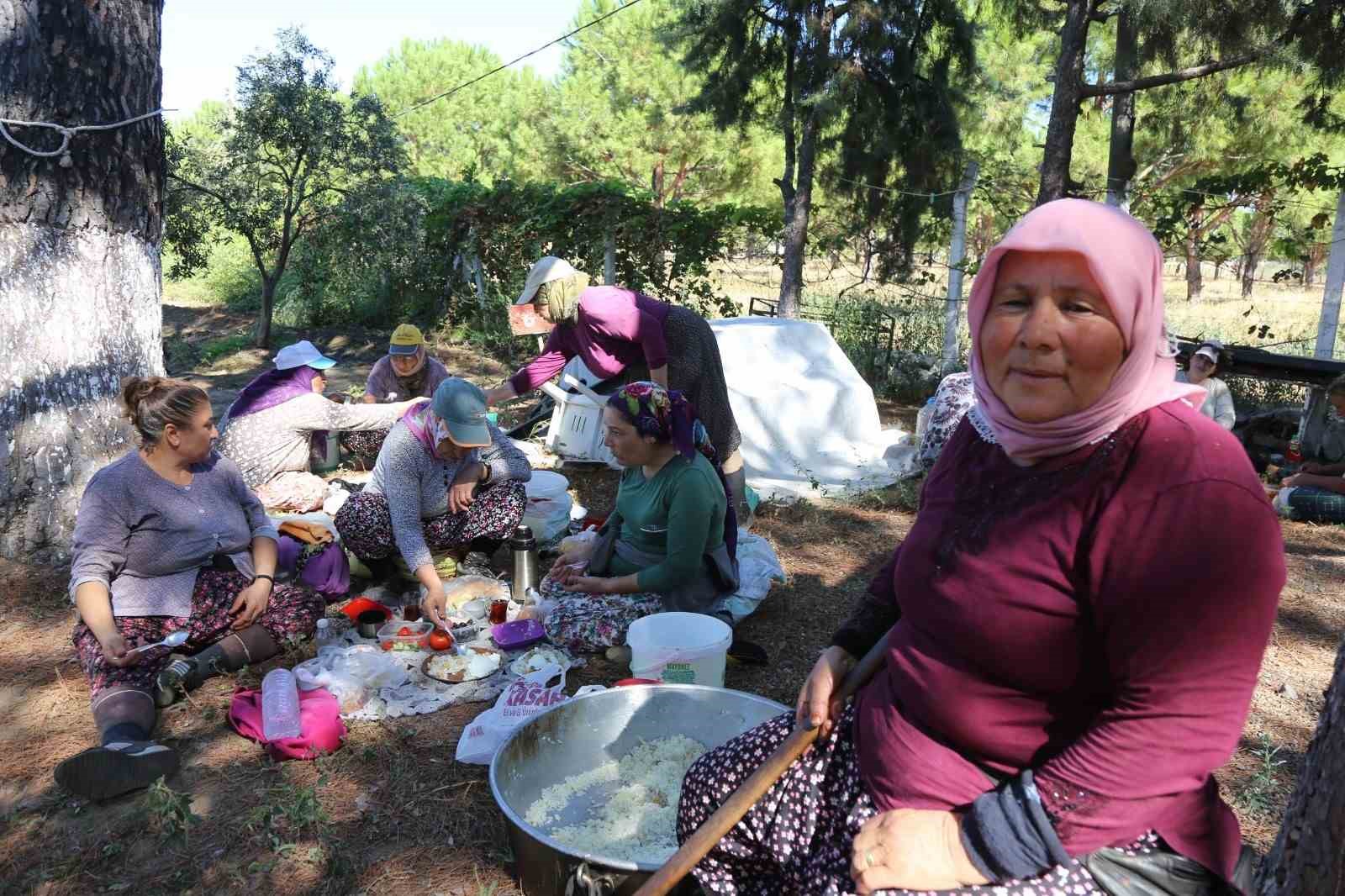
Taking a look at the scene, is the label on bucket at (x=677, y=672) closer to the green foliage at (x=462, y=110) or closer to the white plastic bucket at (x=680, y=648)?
the white plastic bucket at (x=680, y=648)

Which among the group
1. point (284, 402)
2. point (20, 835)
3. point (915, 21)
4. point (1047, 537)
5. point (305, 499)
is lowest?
point (20, 835)

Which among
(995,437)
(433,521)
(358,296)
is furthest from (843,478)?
(358,296)

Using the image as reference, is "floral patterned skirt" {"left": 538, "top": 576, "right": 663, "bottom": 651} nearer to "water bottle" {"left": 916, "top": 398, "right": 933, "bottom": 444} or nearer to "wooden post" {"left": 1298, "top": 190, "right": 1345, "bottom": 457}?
"water bottle" {"left": 916, "top": 398, "right": 933, "bottom": 444}

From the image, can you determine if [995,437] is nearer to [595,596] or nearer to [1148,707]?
[1148,707]

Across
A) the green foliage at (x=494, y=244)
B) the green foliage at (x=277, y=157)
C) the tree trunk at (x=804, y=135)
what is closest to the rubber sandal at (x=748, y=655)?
the tree trunk at (x=804, y=135)

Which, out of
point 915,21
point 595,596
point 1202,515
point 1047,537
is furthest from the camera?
point 915,21

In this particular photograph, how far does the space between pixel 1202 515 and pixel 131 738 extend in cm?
296

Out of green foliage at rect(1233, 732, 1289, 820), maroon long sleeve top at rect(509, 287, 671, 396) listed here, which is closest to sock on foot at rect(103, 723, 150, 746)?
maroon long sleeve top at rect(509, 287, 671, 396)

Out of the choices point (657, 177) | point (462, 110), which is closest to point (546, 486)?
point (657, 177)

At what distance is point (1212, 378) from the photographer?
6.37 meters

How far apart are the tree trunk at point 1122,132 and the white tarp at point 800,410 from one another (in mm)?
3335

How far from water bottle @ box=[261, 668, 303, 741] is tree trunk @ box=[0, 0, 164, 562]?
172 centimetres

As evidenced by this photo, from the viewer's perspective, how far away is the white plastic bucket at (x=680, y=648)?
2.92m

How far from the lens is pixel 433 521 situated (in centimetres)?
408
